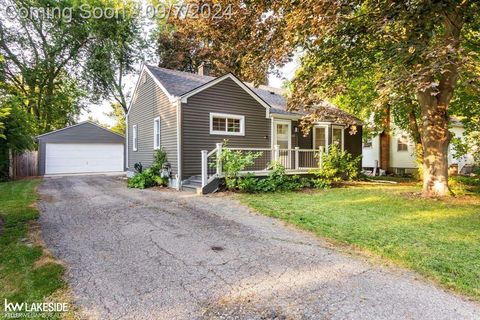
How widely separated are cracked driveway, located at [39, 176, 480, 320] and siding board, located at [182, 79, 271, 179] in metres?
5.43

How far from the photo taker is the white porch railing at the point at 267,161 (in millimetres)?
9587

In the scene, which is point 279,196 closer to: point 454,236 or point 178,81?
point 454,236

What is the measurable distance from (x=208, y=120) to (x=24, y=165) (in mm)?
12980

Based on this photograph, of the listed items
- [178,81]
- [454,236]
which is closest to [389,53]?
[454,236]

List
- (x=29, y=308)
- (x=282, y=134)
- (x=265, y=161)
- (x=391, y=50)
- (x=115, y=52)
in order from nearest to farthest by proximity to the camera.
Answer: (x=29, y=308), (x=391, y=50), (x=265, y=161), (x=282, y=134), (x=115, y=52)

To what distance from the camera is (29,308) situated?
2.63 meters

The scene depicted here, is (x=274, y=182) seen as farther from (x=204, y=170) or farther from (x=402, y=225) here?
(x=402, y=225)

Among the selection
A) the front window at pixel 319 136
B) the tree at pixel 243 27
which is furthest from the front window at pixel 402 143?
the tree at pixel 243 27

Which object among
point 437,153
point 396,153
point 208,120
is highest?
point 208,120

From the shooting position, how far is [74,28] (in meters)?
22.6

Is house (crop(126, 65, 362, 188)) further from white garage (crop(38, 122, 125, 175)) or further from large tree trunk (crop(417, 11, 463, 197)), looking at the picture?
white garage (crop(38, 122, 125, 175))

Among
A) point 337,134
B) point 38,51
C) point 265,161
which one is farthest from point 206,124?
point 38,51

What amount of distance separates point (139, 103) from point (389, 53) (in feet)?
39.9

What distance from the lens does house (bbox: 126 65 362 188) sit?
10.9m
